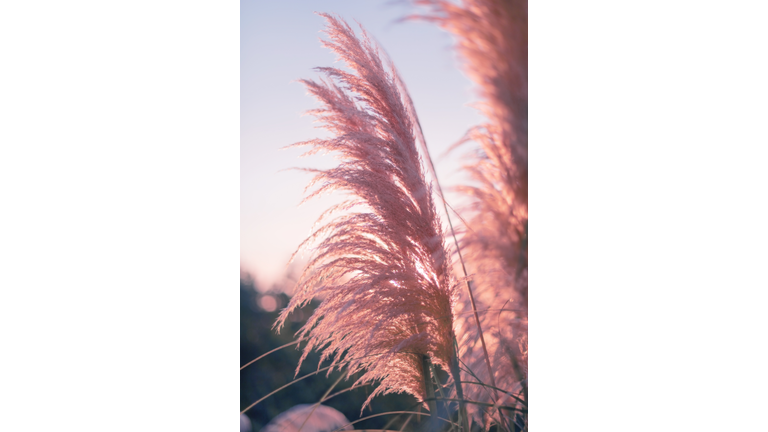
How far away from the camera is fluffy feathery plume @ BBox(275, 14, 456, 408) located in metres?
1.03

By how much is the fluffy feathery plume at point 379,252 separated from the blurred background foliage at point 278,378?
0.26 ft

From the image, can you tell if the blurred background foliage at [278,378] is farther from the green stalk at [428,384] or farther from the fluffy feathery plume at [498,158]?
the fluffy feathery plume at [498,158]

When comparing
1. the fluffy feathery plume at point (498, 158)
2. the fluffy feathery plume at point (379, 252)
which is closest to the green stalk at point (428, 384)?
the fluffy feathery plume at point (379, 252)

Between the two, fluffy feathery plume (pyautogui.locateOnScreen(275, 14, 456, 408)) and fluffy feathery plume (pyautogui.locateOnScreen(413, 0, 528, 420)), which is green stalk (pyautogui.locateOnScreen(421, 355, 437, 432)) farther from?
fluffy feathery plume (pyautogui.locateOnScreen(413, 0, 528, 420))

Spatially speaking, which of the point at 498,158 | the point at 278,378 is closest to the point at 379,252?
the point at 498,158

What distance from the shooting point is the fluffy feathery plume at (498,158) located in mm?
939

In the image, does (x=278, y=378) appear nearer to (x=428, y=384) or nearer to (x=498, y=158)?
(x=428, y=384)

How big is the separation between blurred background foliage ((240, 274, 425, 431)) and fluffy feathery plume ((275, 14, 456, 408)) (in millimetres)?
80

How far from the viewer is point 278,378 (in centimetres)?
129

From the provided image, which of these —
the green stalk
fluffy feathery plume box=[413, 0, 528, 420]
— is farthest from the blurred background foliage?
fluffy feathery plume box=[413, 0, 528, 420]

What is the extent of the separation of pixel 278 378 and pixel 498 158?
0.92 meters
